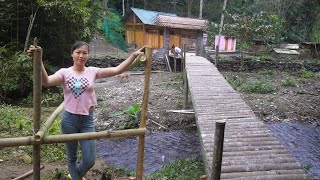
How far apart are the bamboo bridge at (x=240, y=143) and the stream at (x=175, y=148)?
4.06 feet

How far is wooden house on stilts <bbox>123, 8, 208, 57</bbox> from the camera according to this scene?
81.9 ft

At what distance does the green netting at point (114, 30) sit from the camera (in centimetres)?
2711

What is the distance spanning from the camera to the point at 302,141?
821 cm

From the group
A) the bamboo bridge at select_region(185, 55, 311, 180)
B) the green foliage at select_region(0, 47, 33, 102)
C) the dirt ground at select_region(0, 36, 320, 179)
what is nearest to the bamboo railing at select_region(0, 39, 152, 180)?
the bamboo bridge at select_region(185, 55, 311, 180)

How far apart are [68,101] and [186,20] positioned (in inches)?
903

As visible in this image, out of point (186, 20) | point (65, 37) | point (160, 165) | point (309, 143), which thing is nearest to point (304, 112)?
point (309, 143)

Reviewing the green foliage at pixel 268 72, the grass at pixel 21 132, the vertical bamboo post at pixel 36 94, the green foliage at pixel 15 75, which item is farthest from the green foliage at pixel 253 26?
the vertical bamboo post at pixel 36 94

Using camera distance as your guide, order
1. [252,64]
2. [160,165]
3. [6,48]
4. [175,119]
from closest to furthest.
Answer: [160,165] → [175,119] → [6,48] → [252,64]

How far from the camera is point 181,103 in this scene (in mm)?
10273

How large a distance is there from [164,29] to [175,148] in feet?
63.3

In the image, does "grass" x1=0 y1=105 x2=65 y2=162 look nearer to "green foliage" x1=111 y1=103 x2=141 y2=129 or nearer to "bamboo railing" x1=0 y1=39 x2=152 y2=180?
"green foliage" x1=111 y1=103 x2=141 y2=129

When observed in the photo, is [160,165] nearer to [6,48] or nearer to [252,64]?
[6,48]

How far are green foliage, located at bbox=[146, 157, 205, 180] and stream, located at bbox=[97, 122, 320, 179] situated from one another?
0.41 m

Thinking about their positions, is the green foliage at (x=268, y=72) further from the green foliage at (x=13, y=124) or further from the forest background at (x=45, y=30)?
the green foliage at (x=13, y=124)
